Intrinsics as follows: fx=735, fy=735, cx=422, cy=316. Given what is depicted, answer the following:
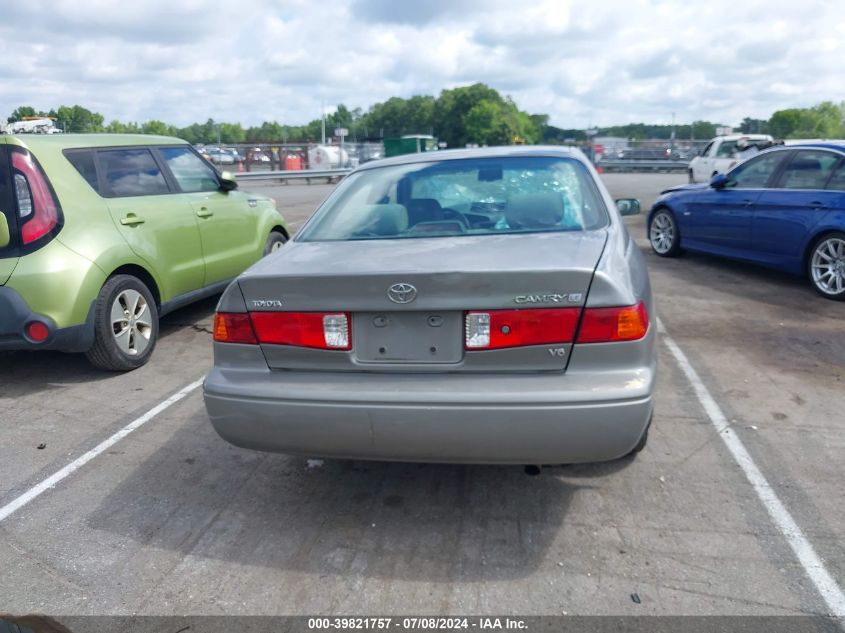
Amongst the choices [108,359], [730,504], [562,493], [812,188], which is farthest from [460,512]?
[812,188]

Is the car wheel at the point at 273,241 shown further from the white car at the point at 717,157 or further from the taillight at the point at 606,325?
the white car at the point at 717,157

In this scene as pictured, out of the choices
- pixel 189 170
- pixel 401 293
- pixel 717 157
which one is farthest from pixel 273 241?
pixel 717 157

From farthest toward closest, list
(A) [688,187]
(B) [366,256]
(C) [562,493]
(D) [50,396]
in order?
(A) [688,187], (D) [50,396], (C) [562,493], (B) [366,256]

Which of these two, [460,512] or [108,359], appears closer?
[460,512]

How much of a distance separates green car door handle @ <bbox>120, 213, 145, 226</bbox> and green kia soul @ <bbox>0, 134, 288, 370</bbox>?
0.04 feet

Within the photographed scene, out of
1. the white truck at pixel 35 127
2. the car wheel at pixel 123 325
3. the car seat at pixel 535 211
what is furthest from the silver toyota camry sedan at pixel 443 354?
the white truck at pixel 35 127

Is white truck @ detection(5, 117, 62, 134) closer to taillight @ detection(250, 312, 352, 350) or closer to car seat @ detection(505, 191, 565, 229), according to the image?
taillight @ detection(250, 312, 352, 350)

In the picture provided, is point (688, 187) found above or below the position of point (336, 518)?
above

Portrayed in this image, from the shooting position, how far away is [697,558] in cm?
Answer: 297

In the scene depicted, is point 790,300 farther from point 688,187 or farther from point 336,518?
point 336,518

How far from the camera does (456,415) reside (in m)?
2.82

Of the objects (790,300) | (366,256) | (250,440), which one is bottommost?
(790,300)

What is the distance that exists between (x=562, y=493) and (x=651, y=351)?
92 centimetres

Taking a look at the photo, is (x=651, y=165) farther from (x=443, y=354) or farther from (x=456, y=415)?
(x=456, y=415)
